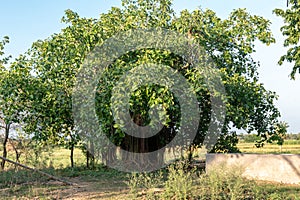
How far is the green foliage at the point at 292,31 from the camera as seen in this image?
14.0 m

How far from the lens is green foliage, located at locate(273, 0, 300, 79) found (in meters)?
14.0

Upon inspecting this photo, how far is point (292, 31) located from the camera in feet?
47.1

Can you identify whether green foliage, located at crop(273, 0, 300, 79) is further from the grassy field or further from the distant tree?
the grassy field

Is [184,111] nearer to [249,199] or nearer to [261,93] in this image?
[261,93]

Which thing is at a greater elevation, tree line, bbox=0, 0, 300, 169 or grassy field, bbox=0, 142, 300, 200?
tree line, bbox=0, 0, 300, 169

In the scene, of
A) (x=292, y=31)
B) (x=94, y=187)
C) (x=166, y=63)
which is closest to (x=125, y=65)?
(x=166, y=63)

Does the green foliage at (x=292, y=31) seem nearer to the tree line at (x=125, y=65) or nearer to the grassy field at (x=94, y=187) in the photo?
the tree line at (x=125, y=65)

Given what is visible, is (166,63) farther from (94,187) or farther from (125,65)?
(94,187)

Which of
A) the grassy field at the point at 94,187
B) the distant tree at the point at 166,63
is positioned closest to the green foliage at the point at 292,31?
the distant tree at the point at 166,63

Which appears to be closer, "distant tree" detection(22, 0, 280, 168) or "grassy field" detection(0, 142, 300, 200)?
"grassy field" detection(0, 142, 300, 200)

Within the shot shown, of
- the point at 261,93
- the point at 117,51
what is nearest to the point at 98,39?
the point at 117,51

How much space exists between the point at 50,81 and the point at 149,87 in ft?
13.0

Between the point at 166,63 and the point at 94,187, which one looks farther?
the point at 166,63

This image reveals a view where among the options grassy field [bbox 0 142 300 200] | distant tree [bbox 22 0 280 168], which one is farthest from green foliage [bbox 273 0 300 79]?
grassy field [bbox 0 142 300 200]
